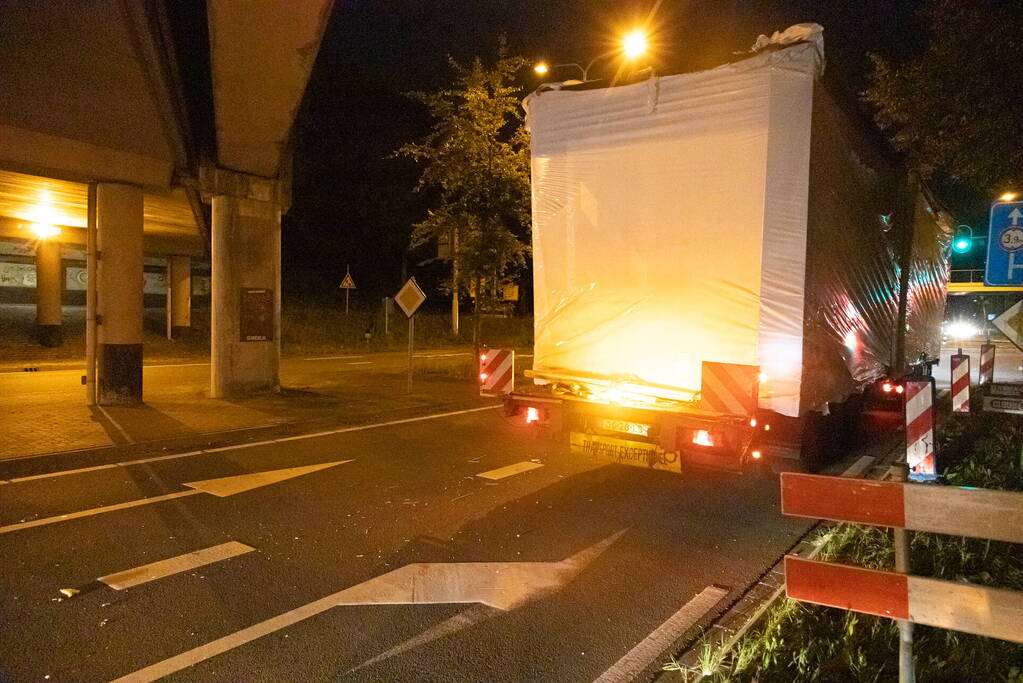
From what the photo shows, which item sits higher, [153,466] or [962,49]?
[962,49]

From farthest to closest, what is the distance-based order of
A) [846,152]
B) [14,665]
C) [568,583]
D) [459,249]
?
1. [459,249]
2. [846,152]
3. [568,583]
4. [14,665]

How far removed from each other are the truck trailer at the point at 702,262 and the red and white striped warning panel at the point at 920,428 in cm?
63

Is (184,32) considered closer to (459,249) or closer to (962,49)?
(459,249)

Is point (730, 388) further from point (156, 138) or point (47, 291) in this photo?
point (47, 291)

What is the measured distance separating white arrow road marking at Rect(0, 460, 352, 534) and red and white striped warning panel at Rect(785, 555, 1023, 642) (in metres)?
5.74

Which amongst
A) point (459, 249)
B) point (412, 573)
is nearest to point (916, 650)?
point (412, 573)

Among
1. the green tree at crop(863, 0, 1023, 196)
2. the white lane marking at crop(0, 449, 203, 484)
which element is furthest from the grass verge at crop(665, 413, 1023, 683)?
the white lane marking at crop(0, 449, 203, 484)

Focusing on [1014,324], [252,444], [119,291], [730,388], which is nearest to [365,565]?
[730,388]

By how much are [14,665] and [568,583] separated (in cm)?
336

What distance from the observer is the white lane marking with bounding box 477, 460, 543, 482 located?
8195 mm

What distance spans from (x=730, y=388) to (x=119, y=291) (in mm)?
10803

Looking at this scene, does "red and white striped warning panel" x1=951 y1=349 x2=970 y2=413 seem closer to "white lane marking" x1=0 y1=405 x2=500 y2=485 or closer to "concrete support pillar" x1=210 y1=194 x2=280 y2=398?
"white lane marking" x1=0 y1=405 x2=500 y2=485

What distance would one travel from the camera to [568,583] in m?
5.17

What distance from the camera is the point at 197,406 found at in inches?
493
